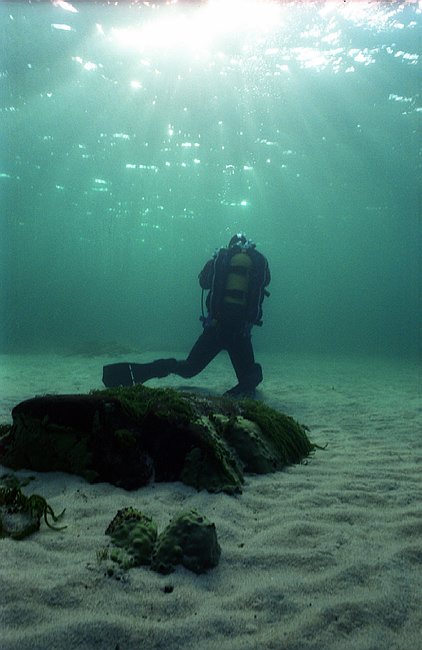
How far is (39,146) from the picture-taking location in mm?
25328

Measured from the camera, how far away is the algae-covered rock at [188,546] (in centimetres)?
254

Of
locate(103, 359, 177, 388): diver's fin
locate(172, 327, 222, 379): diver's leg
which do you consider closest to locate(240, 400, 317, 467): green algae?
locate(172, 327, 222, 379): diver's leg

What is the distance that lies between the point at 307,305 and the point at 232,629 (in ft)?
532

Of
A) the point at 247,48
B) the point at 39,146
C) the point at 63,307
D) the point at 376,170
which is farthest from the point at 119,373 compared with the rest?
the point at 63,307

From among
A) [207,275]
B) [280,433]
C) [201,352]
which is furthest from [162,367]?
[280,433]

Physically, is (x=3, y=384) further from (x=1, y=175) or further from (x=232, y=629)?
(x=1, y=175)

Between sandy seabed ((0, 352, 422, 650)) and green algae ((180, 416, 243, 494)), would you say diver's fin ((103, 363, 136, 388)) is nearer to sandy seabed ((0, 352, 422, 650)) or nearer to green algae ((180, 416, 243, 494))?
sandy seabed ((0, 352, 422, 650))

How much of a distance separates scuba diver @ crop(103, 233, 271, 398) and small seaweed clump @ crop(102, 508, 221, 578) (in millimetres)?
6499

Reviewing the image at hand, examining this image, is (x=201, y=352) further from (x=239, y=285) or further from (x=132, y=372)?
(x=239, y=285)

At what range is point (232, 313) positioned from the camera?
933 centimetres

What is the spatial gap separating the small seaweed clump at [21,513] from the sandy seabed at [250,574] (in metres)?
0.08

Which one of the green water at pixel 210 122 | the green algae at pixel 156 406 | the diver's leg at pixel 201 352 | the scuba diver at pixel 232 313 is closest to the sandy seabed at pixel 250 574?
the green algae at pixel 156 406

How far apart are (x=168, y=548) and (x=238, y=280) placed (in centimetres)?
718

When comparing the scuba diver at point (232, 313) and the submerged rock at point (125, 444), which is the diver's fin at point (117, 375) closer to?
the scuba diver at point (232, 313)
